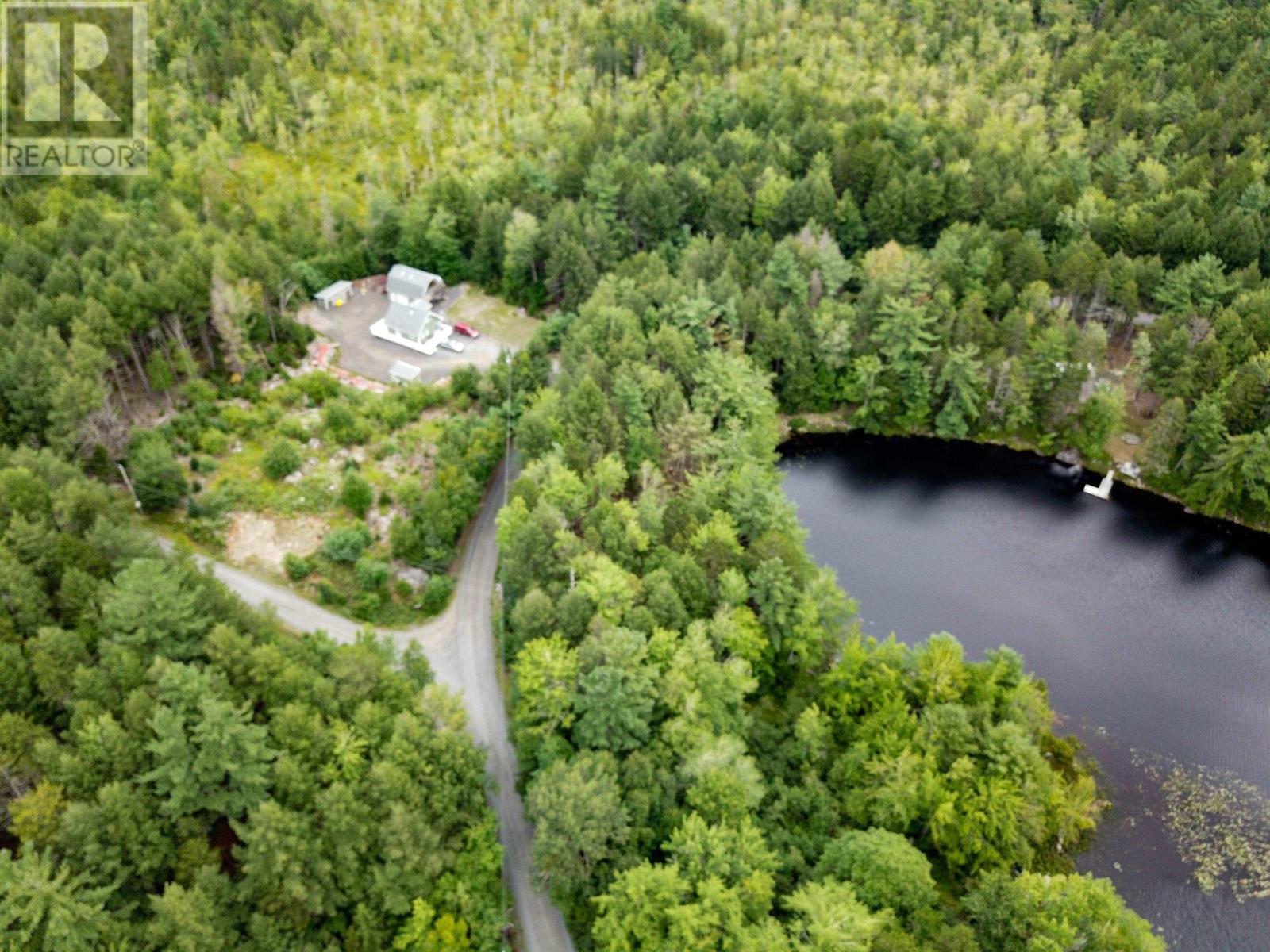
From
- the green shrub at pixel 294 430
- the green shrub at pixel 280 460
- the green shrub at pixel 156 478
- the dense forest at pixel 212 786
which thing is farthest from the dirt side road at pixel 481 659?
the green shrub at pixel 294 430

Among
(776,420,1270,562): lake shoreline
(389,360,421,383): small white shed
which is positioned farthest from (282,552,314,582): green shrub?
(776,420,1270,562): lake shoreline

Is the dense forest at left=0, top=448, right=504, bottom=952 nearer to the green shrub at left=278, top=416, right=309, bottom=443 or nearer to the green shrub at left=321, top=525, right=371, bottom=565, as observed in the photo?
the green shrub at left=321, top=525, right=371, bottom=565

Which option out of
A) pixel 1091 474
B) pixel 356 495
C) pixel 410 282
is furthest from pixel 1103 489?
pixel 410 282

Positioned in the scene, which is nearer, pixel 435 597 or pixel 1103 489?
pixel 435 597

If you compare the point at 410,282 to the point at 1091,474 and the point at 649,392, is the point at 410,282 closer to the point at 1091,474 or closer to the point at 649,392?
the point at 649,392

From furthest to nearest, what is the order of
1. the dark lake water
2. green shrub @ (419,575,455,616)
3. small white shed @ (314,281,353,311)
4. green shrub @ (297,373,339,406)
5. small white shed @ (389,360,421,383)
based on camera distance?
small white shed @ (314,281,353,311)
small white shed @ (389,360,421,383)
green shrub @ (297,373,339,406)
green shrub @ (419,575,455,616)
the dark lake water

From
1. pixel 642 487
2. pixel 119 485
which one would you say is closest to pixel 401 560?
pixel 642 487
